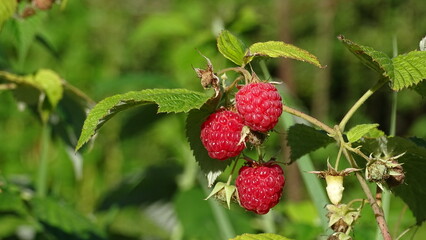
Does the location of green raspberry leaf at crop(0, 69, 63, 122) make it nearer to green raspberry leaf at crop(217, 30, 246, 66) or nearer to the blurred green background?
green raspberry leaf at crop(217, 30, 246, 66)

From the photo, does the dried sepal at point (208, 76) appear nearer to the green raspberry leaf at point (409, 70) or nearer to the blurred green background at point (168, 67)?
the green raspberry leaf at point (409, 70)

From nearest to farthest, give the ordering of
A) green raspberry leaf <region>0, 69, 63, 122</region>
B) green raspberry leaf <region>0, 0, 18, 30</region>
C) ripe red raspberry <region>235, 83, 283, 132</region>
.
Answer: ripe red raspberry <region>235, 83, 283, 132</region>
green raspberry leaf <region>0, 0, 18, 30</region>
green raspberry leaf <region>0, 69, 63, 122</region>

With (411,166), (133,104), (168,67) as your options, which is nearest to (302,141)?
(411,166)

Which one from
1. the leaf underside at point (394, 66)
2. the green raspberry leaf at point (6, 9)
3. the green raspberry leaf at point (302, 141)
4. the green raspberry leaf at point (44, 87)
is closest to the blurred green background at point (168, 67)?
the green raspberry leaf at point (44, 87)

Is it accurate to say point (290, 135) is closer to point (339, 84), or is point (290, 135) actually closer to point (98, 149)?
point (98, 149)

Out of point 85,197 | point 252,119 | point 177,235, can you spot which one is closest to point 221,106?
point 252,119

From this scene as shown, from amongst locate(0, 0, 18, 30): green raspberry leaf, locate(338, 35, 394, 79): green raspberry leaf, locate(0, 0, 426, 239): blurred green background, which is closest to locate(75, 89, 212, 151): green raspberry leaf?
locate(338, 35, 394, 79): green raspberry leaf

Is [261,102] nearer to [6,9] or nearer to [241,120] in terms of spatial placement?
[241,120]
